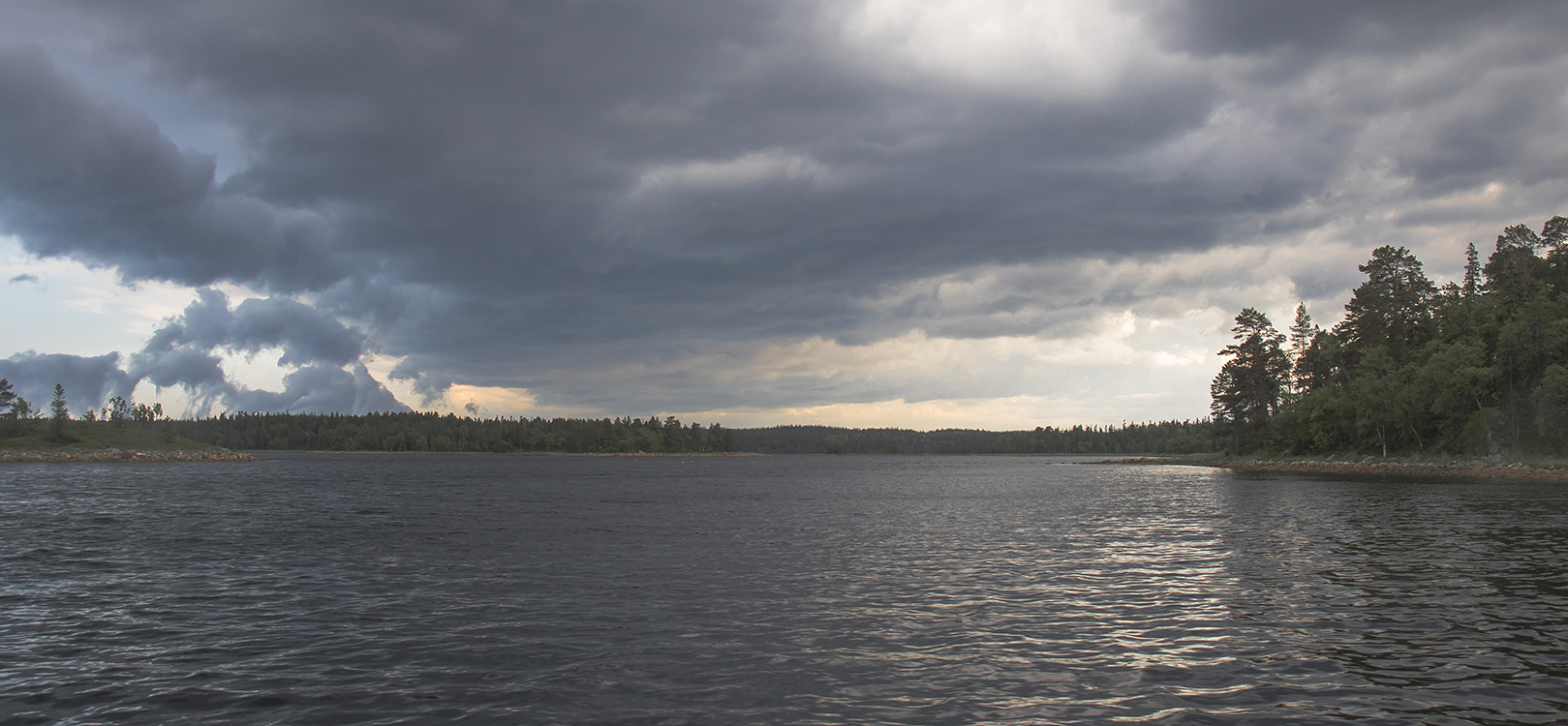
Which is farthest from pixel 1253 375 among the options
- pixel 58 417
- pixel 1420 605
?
pixel 58 417

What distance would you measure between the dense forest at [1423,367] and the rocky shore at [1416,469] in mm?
3850

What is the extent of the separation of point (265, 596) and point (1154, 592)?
31.2 m

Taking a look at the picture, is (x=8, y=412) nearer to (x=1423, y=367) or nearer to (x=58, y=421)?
(x=58, y=421)

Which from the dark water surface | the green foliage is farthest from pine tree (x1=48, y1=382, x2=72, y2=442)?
the dark water surface

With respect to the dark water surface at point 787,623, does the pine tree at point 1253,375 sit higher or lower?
higher

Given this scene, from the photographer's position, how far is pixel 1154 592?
27.5m

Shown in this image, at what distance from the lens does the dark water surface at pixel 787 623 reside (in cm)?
1555

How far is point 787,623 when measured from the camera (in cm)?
2256

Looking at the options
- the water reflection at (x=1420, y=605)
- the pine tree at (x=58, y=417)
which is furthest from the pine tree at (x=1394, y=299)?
the pine tree at (x=58, y=417)

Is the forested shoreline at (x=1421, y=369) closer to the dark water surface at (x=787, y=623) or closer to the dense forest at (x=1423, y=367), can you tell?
the dense forest at (x=1423, y=367)

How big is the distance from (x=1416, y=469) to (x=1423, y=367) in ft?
51.8

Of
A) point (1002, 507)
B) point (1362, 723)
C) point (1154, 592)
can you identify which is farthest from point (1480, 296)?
point (1362, 723)

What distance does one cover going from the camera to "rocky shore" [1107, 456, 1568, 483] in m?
98.5

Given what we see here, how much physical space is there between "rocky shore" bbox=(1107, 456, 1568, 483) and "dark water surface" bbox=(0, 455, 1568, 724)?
6678 cm
